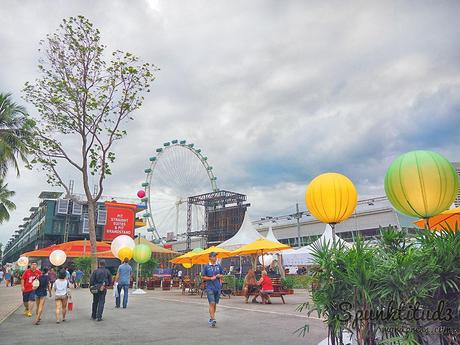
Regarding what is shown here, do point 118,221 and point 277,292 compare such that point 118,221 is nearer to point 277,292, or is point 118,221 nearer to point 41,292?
point 277,292

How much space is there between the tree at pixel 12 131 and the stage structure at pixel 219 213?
37547 millimetres

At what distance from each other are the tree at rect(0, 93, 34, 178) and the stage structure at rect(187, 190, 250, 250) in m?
37.5

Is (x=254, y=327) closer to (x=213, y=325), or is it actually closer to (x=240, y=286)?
(x=213, y=325)

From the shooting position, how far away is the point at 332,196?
7.69 m

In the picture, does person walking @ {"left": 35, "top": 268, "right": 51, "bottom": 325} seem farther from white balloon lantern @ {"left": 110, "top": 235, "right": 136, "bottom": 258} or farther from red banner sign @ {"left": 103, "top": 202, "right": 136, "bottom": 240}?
red banner sign @ {"left": 103, "top": 202, "right": 136, "bottom": 240}

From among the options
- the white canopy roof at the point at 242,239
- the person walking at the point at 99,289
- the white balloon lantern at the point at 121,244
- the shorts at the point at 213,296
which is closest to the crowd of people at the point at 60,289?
the person walking at the point at 99,289

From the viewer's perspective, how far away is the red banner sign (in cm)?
5447

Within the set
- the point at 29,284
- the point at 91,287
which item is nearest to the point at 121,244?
the point at 29,284

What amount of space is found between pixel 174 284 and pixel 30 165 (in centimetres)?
1461

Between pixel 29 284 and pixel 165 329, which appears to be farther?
pixel 29 284

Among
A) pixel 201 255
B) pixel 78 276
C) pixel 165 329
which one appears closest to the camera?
pixel 165 329

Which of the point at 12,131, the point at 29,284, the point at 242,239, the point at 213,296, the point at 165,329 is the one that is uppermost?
the point at 12,131

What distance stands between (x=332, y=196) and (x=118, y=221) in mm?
51828

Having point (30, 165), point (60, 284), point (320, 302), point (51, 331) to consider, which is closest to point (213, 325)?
point (51, 331)
